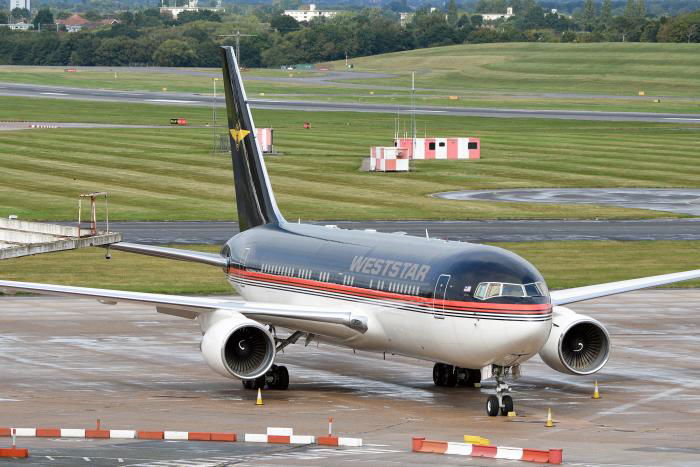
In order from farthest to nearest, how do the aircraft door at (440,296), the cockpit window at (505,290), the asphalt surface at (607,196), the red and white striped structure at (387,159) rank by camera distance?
the red and white striped structure at (387,159) < the asphalt surface at (607,196) < the aircraft door at (440,296) < the cockpit window at (505,290)

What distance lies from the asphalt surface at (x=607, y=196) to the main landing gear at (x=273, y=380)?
54.5m

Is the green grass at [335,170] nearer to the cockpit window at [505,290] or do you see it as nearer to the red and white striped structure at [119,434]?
the cockpit window at [505,290]

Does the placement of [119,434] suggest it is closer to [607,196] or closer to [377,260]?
[377,260]

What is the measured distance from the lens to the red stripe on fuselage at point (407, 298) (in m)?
34.5

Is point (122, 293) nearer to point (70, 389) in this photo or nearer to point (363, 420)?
point (70, 389)

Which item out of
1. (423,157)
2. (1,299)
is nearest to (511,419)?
(1,299)

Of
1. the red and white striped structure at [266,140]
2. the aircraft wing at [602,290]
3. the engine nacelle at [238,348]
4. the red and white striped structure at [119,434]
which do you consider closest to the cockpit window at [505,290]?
the aircraft wing at [602,290]

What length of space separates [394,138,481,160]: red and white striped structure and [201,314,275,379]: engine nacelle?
8278cm

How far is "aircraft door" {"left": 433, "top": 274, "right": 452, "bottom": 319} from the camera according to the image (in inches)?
1405

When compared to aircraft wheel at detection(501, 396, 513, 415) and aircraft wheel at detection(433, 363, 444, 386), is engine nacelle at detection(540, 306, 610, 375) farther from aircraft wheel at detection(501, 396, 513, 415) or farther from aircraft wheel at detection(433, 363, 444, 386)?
aircraft wheel at detection(433, 363, 444, 386)

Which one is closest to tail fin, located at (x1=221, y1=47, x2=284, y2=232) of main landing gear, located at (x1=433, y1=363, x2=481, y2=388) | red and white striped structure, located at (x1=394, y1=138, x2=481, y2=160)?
main landing gear, located at (x1=433, y1=363, x2=481, y2=388)

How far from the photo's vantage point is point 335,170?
11038 cm

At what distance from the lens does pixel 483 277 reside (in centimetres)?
3519

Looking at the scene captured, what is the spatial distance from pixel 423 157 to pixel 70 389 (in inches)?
3398
